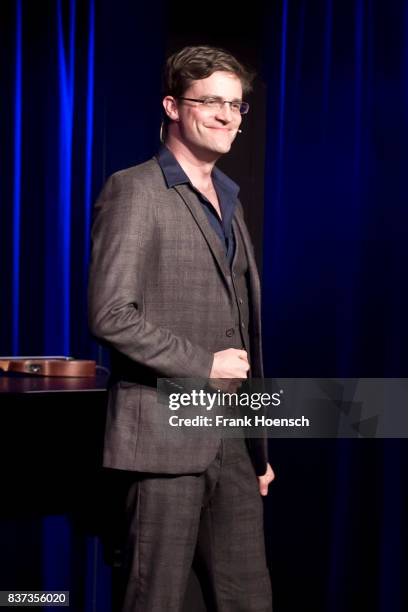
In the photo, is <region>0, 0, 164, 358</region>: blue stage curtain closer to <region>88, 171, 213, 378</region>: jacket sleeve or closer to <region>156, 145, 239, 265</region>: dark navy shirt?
<region>156, 145, 239, 265</region>: dark navy shirt

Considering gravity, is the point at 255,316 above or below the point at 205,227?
below

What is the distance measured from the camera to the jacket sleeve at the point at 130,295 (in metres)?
1.71

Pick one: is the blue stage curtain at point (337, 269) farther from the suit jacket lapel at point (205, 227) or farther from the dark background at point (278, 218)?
the suit jacket lapel at point (205, 227)

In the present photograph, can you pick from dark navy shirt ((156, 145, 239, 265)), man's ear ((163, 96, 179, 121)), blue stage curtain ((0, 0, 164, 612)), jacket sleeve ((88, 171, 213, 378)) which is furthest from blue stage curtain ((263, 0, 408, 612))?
jacket sleeve ((88, 171, 213, 378))

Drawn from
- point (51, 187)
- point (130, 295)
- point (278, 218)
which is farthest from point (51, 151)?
point (130, 295)

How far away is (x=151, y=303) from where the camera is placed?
1810 mm

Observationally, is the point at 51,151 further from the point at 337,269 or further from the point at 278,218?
the point at 337,269

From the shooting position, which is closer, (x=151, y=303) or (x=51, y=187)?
(x=151, y=303)

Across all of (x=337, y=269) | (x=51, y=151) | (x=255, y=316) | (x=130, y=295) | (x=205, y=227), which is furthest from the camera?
(x=51, y=151)

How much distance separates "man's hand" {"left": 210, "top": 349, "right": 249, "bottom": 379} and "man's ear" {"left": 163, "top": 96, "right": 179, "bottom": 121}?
1.68 ft

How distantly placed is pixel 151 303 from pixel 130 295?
0.29 feet

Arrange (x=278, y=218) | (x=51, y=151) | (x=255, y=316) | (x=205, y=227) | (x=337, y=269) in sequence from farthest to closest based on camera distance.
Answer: (x=51, y=151) → (x=278, y=218) → (x=337, y=269) → (x=255, y=316) → (x=205, y=227)

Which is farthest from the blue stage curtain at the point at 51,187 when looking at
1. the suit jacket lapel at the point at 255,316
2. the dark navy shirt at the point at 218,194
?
the suit jacket lapel at the point at 255,316

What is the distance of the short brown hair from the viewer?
189 cm
